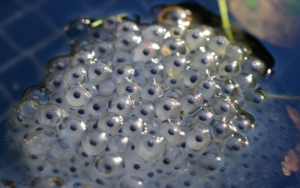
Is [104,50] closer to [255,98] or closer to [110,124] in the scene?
[110,124]

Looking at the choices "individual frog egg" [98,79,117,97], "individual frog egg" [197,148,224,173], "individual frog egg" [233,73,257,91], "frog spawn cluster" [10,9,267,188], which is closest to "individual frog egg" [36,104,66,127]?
"frog spawn cluster" [10,9,267,188]

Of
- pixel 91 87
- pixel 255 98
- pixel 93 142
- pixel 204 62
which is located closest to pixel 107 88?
pixel 91 87

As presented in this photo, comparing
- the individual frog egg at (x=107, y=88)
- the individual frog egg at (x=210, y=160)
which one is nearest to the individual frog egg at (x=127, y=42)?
the individual frog egg at (x=107, y=88)

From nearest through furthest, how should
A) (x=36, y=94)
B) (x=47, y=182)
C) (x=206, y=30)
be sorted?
(x=47, y=182) → (x=36, y=94) → (x=206, y=30)

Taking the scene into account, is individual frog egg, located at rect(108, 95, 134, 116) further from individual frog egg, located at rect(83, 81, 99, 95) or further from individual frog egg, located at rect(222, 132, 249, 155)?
individual frog egg, located at rect(222, 132, 249, 155)

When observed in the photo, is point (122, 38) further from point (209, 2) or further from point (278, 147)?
point (278, 147)

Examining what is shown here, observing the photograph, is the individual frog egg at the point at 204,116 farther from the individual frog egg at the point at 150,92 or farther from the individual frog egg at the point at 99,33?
the individual frog egg at the point at 99,33

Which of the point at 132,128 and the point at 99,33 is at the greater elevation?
the point at 99,33
